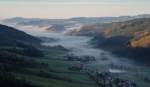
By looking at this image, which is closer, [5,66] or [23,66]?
[5,66]

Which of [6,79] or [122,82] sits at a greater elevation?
[6,79]

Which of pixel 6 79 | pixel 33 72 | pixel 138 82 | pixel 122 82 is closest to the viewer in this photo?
pixel 6 79

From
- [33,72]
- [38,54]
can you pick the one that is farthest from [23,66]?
[38,54]

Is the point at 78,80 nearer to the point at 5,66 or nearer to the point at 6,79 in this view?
the point at 5,66

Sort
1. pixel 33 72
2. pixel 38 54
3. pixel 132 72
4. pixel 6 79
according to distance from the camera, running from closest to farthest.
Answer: pixel 6 79 < pixel 33 72 < pixel 132 72 < pixel 38 54

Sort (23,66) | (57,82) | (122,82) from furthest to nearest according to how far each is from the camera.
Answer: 1. (122,82)
2. (23,66)
3. (57,82)

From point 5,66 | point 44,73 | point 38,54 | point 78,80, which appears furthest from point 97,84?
point 38,54

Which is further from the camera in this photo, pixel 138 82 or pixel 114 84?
pixel 138 82

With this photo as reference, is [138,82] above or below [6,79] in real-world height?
below

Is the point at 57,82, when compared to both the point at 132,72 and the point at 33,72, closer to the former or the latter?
the point at 33,72
